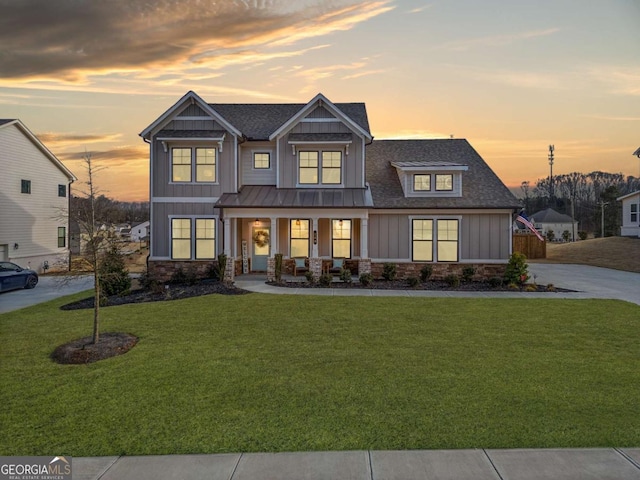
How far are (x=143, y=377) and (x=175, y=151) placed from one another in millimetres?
14565

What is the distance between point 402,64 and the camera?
61.8ft

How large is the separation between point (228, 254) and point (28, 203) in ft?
51.9

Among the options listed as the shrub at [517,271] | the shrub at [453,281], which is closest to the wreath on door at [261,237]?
the shrub at [453,281]

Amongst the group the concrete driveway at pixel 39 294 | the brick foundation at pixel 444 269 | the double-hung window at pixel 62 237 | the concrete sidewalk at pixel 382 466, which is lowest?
the concrete driveway at pixel 39 294

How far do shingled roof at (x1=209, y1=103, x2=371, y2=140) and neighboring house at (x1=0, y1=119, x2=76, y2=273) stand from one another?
1133cm

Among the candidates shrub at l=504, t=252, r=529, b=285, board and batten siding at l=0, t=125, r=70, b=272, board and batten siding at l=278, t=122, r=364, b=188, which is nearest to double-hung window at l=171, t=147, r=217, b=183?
board and batten siding at l=278, t=122, r=364, b=188

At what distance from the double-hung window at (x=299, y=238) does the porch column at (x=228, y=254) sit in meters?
3.20

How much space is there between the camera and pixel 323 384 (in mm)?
6574

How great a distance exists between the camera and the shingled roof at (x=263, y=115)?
20656 mm

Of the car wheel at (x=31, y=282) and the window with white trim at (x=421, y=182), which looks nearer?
the car wheel at (x=31, y=282)

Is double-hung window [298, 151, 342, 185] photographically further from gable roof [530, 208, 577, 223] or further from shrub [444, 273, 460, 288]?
gable roof [530, 208, 577, 223]

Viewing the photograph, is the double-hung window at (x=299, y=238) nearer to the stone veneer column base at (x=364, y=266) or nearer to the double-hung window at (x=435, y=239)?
the stone veneer column base at (x=364, y=266)

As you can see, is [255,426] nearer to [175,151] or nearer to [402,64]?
[175,151]

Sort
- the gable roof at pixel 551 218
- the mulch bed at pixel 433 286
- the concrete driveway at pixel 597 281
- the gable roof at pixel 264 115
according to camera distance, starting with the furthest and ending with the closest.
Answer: the gable roof at pixel 551 218, the gable roof at pixel 264 115, the mulch bed at pixel 433 286, the concrete driveway at pixel 597 281
